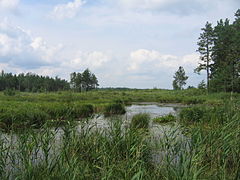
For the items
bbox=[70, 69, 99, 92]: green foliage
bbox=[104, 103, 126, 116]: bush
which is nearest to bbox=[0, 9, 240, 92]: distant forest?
bbox=[104, 103, 126, 116]: bush

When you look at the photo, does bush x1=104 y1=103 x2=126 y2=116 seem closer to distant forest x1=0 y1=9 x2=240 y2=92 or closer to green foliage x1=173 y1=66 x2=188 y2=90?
distant forest x1=0 y1=9 x2=240 y2=92

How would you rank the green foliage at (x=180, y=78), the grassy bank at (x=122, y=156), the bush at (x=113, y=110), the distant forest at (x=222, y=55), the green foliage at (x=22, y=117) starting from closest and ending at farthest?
1. the grassy bank at (x=122, y=156)
2. the green foliage at (x=22, y=117)
3. the bush at (x=113, y=110)
4. the distant forest at (x=222, y=55)
5. the green foliage at (x=180, y=78)

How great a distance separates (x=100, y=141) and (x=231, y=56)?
35.6 metres

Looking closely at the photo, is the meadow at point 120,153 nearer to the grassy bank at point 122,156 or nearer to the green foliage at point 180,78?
the grassy bank at point 122,156

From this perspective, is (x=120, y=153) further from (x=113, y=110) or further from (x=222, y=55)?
(x=222, y=55)

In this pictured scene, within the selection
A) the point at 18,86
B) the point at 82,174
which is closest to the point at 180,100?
the point at 82,174

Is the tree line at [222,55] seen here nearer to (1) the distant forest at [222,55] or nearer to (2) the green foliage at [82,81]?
(1) the distant forest at [222,55]

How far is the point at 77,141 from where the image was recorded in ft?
18.2

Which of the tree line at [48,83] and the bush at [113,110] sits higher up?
the tree line at [48,83]

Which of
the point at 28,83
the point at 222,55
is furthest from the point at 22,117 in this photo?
the point at 28,83

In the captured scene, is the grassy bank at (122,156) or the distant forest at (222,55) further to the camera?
the distant forest at (222,55)

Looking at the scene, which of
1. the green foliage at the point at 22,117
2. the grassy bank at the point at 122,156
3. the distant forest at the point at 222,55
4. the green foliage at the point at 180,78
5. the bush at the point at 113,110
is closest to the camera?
the grassy bank at the point at 122,156

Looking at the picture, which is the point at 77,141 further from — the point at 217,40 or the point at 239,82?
the point at 217,40

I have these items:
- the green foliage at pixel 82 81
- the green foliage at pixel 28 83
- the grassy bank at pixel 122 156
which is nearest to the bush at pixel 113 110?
the grassy bank at pixel 122 156
